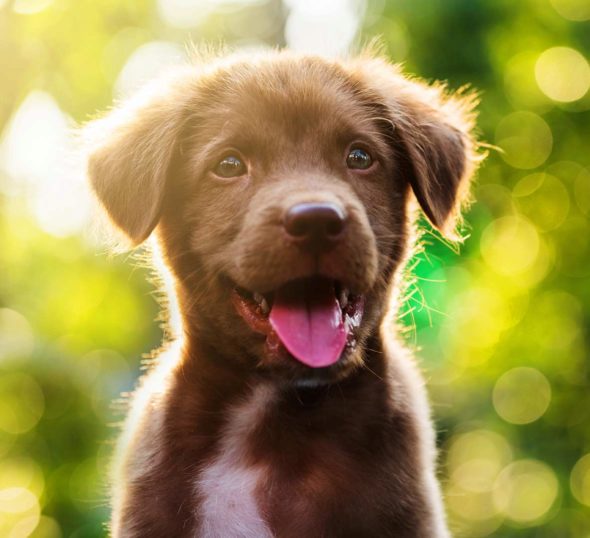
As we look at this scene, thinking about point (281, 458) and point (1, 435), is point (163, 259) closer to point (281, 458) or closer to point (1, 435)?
point (281, 458)

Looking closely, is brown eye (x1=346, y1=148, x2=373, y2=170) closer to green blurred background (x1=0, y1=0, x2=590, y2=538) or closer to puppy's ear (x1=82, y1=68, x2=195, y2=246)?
puppy's ear (x1=82, y1=68, x2=195, y2=246)

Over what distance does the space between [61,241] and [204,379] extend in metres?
10.6

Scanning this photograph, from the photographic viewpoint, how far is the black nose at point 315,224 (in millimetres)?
3418

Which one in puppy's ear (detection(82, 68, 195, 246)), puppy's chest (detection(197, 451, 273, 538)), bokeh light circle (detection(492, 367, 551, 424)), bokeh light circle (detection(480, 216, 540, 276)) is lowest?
bokeh light circle (detection(492, 367, 551, 424))

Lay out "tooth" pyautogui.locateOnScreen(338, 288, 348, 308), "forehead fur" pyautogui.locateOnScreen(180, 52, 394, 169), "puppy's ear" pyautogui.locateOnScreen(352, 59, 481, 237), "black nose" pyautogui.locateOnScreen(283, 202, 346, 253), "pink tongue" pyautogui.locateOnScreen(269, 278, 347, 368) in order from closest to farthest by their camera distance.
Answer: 1. "black nose" pyautogui.locateOnScreen(283, 202, 346, 253)
2. "pink tongue" pyautogui.locateOnScreen(269, 278, 347, 368)
3. "tooth" pyautogui.locateOnScreen(338, 288, 348, 308)
4. "forehead fur" pyautogui.locateOnScreen(180, 52, 394, 169)
5. "puppy's ear" pyautogui.locateOnScreen(352, 59, 481, 237)

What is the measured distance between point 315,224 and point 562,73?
11.1 m

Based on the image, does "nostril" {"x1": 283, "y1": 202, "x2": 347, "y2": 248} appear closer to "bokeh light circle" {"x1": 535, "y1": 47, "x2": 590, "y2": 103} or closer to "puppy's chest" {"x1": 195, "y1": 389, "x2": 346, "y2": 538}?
"puppy's chest" {"x1": 195, "y1": 389, "x2": 346, "y2": 538}

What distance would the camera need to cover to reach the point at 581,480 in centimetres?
1290

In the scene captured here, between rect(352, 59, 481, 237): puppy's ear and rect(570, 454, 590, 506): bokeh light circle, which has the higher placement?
rect(352, 59, 481, 237): puppy's ear

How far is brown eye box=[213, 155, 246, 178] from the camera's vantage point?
402 centimetres

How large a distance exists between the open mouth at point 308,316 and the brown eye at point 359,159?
2.10 feet

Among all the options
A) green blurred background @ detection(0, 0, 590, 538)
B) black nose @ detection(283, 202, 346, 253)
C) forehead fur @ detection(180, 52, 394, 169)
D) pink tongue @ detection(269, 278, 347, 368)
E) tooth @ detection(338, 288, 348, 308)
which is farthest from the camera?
green blurred background @ detection(0, 0, 590, 538)

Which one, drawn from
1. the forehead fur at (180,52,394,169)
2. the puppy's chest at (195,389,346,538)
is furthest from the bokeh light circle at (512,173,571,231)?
the puppy's chest at (195,389,346,538)

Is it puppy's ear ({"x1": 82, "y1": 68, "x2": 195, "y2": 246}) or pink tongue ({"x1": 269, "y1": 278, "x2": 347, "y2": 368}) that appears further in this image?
puppy's ear ({"x1": 82, "y1": 68, "x2": 195, "y2": 246})
